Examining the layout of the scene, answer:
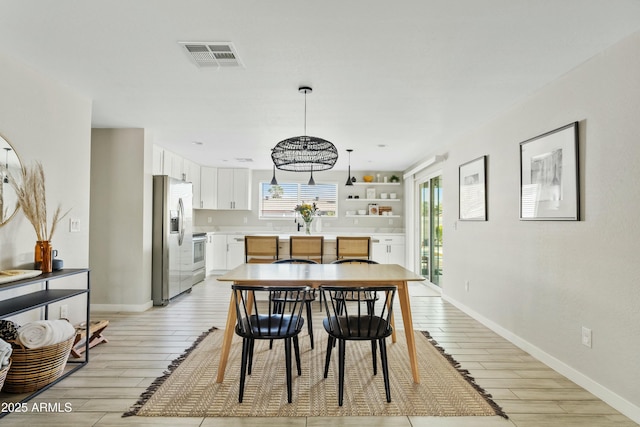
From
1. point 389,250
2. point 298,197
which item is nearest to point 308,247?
point 389,250

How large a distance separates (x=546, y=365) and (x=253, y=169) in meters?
6.39

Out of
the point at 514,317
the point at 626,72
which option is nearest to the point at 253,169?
the point at 514,317

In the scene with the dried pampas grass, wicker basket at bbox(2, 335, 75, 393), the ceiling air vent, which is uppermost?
the ceiling air vent

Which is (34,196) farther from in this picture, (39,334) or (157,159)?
(157,159)

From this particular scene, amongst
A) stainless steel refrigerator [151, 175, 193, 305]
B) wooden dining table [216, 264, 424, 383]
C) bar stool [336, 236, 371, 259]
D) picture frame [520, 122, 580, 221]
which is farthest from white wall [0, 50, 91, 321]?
picture frame [520, 122, 580, 221]

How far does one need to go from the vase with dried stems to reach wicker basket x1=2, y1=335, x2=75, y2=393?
0.58m

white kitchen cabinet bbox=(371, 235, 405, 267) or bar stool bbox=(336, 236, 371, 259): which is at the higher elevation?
bar stool bbox=(336, 236, 371, 259)

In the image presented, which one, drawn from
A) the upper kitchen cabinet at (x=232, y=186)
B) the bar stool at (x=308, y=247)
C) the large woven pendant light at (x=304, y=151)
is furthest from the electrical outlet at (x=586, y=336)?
the upper kitchen cabinet at (x=232, y=186)

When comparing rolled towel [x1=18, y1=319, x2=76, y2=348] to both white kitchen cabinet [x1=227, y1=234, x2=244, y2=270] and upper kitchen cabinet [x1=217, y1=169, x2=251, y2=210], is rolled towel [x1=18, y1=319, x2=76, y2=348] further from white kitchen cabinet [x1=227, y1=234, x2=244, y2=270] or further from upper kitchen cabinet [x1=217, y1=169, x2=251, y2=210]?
upper kitchen cabinet [x1=217, y1=169, x2=251, y2=210]

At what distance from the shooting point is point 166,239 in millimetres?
4809

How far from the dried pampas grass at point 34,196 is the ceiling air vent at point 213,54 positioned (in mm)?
1464

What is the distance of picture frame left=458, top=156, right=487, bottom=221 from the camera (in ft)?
13.7

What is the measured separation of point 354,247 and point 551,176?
8.06ft

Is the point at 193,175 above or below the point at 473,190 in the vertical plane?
above
